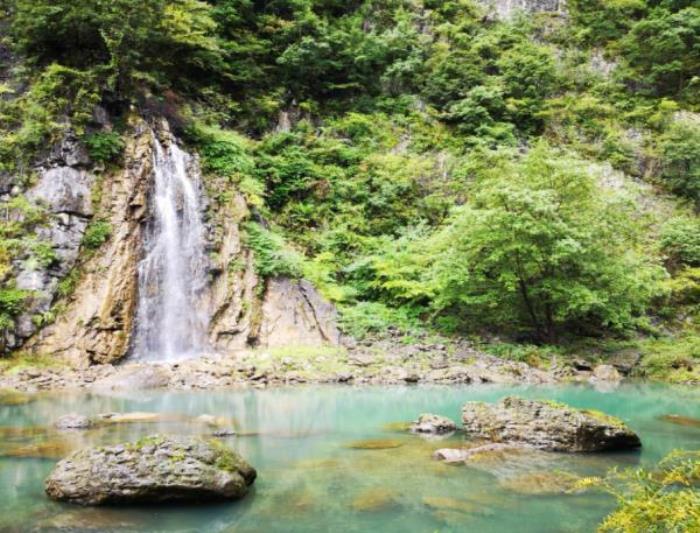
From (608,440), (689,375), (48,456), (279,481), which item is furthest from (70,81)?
(689,375)

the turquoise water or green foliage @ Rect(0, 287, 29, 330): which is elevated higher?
green foliage @ Rect(0, 287, 29, 330)

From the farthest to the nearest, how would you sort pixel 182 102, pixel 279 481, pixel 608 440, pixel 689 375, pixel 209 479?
1. pixel 182 102
2. pixel 689 375
3. pixel 608 440
4. pixel 279 481
5. pixel 209 479

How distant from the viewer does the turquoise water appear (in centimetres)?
598

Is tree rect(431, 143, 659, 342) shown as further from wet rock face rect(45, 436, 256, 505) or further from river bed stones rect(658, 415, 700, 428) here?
wet rock face rect(45, 436, 256, 505)

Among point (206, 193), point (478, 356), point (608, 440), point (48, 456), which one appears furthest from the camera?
point (206, 193)

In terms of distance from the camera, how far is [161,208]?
2225 cm

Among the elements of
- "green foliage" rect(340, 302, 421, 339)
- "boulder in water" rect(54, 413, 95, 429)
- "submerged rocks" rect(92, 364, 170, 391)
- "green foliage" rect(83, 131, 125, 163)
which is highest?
"green foliage" rect(83, 131, 125, 163)

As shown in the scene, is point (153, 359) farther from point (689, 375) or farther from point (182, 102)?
point (689, 375)

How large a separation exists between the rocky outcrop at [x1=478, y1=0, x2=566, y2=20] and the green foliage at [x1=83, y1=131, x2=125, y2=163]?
28.1m

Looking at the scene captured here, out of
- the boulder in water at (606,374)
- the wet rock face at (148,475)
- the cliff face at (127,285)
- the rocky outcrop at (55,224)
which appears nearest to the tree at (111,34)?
the cliff face at (127,285)

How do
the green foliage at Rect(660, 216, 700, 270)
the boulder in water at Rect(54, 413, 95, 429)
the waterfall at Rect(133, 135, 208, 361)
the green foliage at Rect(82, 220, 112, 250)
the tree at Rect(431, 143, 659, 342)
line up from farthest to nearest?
the green foliage at Rect(660, 216, 700, 270) < the green foliage at Rect(82, 220, 112, 250) < the waterfall at Rect(133, 135, 208, 361) < the tree at Rect(431, 143, 659, 342) < the boulder in water at Rect(54, 413, 95, 429)

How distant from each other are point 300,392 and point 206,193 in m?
11.4

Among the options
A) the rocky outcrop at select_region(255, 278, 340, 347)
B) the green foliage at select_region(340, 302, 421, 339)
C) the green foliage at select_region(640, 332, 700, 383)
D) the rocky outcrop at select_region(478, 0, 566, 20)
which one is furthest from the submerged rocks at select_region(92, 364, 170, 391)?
the rocky outcrop at select_region(478, 0, 566, 20)

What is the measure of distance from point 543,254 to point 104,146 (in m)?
16.7
